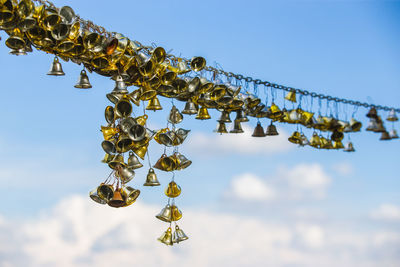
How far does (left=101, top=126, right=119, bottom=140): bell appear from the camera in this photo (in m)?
3.15

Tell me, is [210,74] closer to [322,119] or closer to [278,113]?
[278,113]

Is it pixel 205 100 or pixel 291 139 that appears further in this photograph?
pixel 291 139

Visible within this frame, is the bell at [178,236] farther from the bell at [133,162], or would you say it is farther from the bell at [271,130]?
the bell at [271,130]

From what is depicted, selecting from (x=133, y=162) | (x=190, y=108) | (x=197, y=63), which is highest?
(x=197, y=63)

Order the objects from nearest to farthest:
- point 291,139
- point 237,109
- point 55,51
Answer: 1. point 55,51
2. point 237,109
3. point 291,139

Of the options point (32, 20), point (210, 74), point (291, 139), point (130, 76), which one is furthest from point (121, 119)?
point (291, 139)

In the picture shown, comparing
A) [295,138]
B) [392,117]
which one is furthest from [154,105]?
[392,117]

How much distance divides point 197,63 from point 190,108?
0.34 meters

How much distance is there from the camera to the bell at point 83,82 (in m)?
3.26

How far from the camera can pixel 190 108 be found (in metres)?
3.81

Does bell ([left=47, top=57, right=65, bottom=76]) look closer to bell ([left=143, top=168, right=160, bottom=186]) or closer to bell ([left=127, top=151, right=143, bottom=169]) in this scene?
bell ([left=127, top=151, right=143, bottom=169])

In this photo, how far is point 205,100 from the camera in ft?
12.8

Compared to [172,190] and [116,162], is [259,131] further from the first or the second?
[116,162]

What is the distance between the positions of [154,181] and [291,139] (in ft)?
7.13
